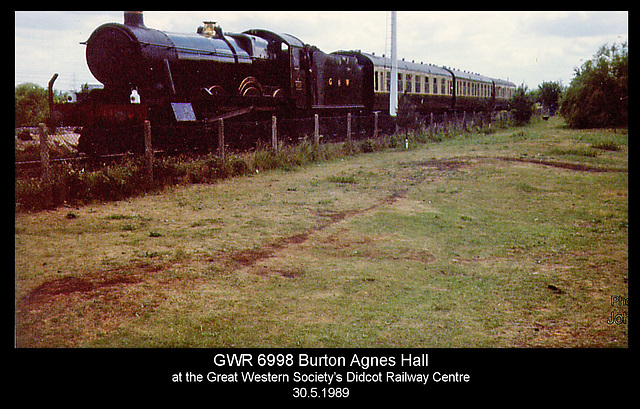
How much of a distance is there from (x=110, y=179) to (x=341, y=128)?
12161mm

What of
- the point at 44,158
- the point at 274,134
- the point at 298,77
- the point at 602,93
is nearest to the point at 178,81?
the point at 274,134

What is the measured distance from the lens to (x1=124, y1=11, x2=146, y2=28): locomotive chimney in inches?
477

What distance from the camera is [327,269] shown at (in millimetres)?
5668

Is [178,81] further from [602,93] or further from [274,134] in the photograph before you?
[602,93]

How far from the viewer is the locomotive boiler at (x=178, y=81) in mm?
11023

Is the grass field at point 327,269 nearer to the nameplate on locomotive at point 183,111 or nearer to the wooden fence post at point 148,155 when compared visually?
the wooden fence post at point 148,155

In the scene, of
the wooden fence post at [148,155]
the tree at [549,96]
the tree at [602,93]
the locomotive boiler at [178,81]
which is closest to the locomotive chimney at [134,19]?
the locomotive boiler at [178,81]

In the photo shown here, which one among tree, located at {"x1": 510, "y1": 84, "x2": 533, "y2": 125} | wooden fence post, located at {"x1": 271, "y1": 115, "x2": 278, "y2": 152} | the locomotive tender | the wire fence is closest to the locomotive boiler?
the locomotive tender

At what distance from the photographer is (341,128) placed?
2023cm

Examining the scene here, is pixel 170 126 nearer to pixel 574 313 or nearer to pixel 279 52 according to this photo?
pixel 279 52

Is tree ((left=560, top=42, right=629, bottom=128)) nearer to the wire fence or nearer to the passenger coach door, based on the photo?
the wire fence

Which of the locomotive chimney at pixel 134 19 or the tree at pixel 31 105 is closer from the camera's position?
the locomotive chimney at pixel 134 19

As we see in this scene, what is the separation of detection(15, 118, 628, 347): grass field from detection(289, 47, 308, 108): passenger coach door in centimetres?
660

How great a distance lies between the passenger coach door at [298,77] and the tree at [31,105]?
747 cm
